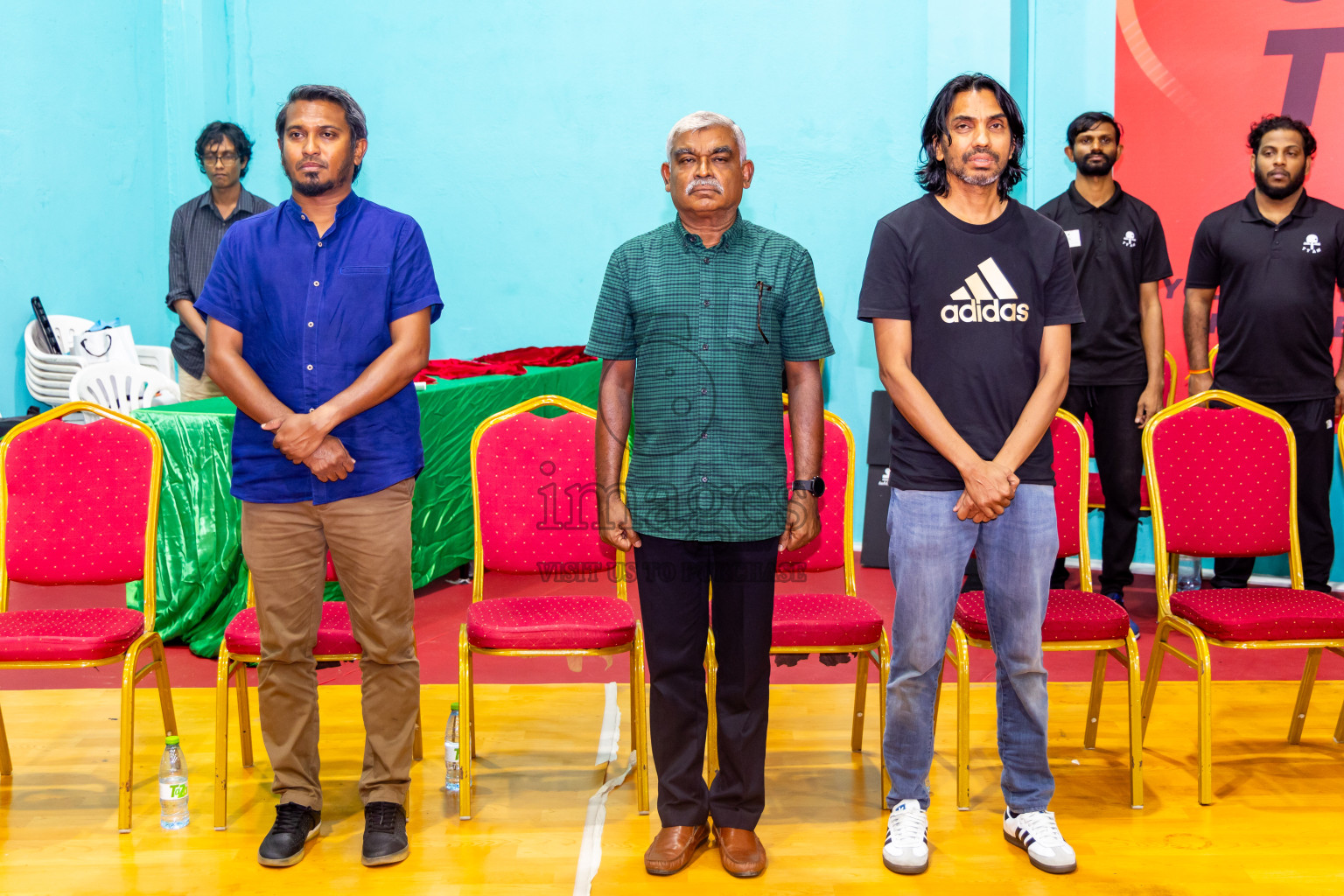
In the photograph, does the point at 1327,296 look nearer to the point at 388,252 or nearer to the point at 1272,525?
the point at 1272,525

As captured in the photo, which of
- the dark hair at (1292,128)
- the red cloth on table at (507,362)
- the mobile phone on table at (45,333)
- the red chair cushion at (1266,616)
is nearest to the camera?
the red chair cushion at (1266,616)

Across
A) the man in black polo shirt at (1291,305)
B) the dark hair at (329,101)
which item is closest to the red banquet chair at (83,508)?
the dark hair at (329,101)

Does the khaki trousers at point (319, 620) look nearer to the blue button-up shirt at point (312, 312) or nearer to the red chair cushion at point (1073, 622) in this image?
the blue button-up shirt at point (312, 312)

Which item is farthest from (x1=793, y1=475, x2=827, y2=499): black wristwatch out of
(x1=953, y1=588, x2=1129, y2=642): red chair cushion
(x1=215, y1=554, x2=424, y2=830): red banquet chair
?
(x1=215, y1=554, x2=424, y2=830): red banquet chair

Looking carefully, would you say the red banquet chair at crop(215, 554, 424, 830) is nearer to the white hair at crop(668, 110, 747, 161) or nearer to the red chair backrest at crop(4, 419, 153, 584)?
the red chair backrest at crop(4, 419, 153, 584)

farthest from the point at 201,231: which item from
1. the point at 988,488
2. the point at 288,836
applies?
the point at 988,488

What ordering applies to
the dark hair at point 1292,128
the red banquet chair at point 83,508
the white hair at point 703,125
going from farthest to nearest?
the dark hair at point 1292,128
the red banquet chair at point 83,508
the white hair at point 703,125

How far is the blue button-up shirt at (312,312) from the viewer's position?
2395mm

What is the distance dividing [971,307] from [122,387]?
466cm

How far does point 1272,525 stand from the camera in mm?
3082

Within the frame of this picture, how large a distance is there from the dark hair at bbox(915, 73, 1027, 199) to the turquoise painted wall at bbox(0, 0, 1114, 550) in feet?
11.0

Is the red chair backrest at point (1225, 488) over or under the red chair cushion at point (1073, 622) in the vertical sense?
over

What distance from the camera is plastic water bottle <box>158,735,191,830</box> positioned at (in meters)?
2.58

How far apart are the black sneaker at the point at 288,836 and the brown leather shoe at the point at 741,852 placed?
3.17 feet
